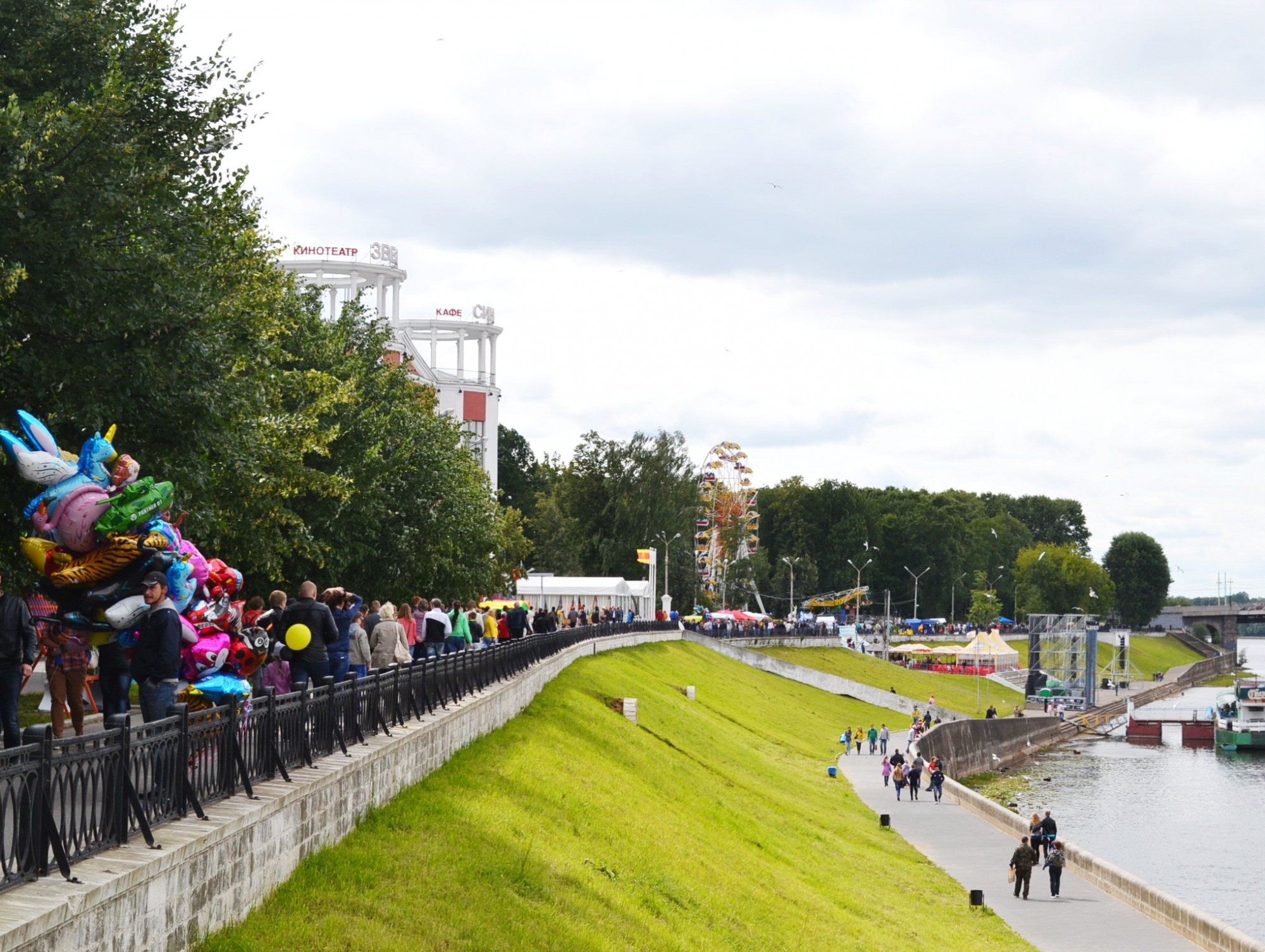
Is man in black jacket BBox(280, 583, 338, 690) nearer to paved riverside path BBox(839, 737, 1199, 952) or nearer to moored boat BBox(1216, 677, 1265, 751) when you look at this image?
paved riverside path BBox(839, 737, 1199, 952)

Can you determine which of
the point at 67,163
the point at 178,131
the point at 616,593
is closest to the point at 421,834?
the point at 67,163

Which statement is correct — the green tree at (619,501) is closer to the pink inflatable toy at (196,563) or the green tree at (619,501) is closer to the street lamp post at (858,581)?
the street lamp post at (858,581)

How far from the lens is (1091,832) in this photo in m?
49.5

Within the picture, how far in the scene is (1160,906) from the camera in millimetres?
26688

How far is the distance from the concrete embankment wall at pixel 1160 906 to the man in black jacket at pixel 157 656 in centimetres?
1937

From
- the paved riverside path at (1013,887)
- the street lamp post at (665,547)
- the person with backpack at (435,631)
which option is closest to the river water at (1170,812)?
the paved riverside path at (1013,887)

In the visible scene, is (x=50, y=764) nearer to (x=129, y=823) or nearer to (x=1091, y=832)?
(x=129, y=823)

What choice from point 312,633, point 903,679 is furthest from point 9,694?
point 903,679

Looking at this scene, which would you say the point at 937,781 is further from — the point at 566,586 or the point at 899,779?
the point at 566,586

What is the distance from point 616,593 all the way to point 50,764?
6292cm

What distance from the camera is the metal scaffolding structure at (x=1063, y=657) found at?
89.6 meters

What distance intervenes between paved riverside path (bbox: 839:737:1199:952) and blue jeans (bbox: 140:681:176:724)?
18086 millimetres

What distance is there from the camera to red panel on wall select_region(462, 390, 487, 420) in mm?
103250

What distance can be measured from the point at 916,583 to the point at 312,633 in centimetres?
12737
